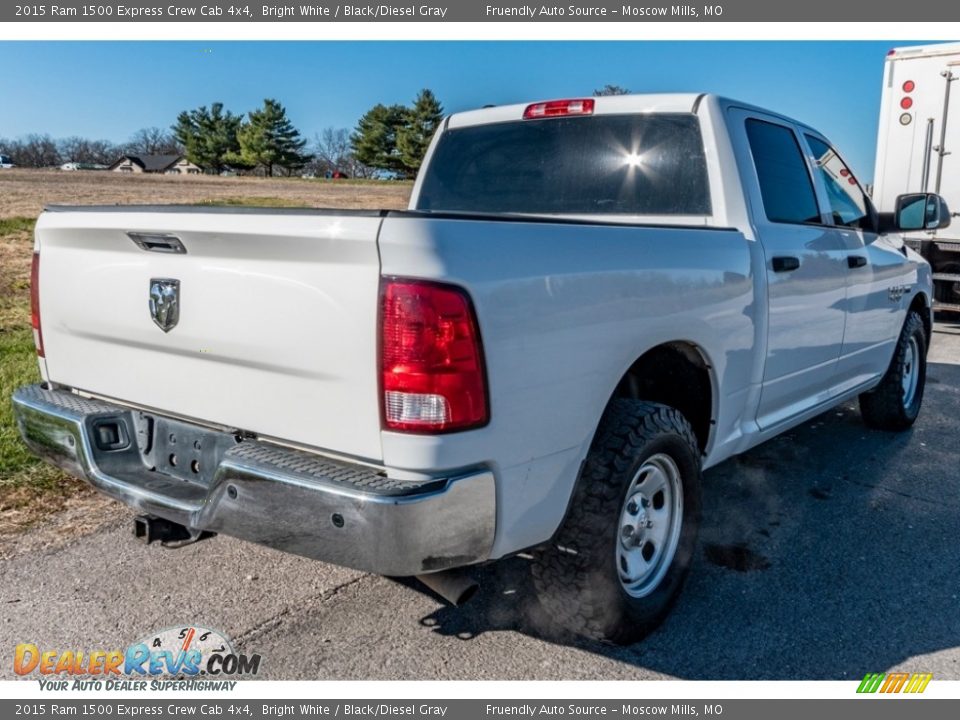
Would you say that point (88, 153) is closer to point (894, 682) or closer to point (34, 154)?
point (34, 154)

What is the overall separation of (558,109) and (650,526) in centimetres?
209

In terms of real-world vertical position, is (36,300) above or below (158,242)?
below

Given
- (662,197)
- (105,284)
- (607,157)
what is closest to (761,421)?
(662,197)

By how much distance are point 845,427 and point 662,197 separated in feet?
10.0

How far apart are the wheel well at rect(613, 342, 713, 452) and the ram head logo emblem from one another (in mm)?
1637

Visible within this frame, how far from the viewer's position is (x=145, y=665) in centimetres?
289

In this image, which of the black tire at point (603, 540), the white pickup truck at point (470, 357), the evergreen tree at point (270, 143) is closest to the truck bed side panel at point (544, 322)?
the white pickup truck at point (470, 357)

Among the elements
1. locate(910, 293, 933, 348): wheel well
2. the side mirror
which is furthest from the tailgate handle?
locate(910, 293, 933, 348): wheel well

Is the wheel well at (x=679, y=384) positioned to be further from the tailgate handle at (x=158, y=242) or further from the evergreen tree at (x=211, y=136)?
the evergreen tree at (x=211, y=136)

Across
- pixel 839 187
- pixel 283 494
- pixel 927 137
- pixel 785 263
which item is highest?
pixel 927 137

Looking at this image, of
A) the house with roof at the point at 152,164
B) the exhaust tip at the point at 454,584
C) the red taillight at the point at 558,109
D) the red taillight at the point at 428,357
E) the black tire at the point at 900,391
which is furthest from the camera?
the house with roof at the point at 152,164

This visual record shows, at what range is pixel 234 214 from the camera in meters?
2.56

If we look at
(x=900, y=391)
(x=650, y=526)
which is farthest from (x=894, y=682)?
(x=900, y=391)

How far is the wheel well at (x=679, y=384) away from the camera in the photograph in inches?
132
